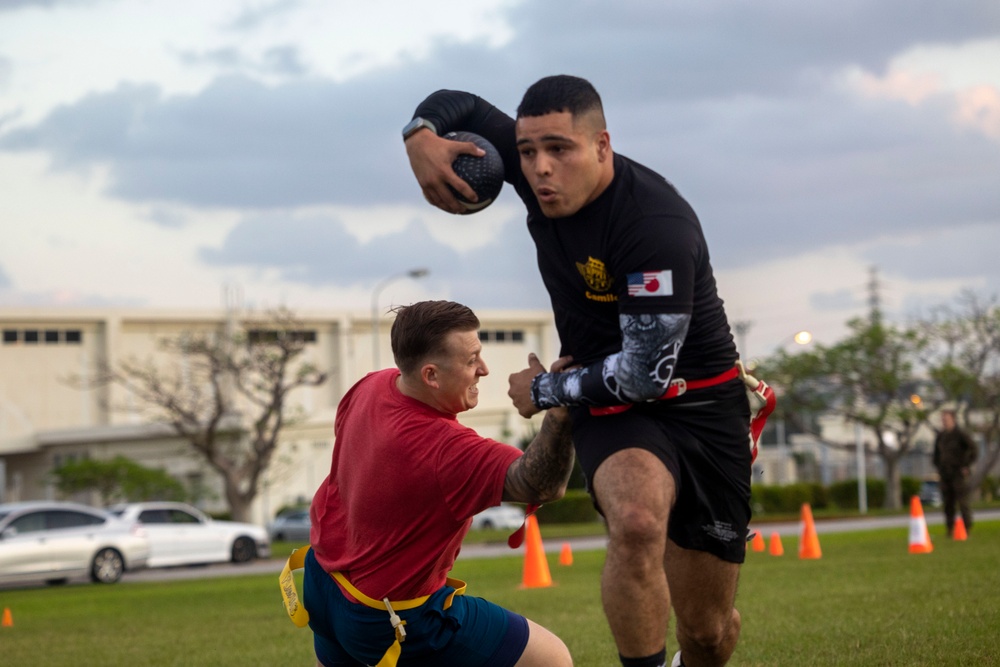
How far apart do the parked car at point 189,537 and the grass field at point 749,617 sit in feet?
27.5

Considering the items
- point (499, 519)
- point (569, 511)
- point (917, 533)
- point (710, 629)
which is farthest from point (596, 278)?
point (499, 519)

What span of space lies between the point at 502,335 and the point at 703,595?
69985mm

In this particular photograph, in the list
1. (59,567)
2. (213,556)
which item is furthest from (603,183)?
(213,556)

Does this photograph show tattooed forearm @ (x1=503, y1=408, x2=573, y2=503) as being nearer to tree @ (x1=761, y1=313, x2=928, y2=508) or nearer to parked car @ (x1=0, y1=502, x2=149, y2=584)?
parked car @ (x1=0, y1=502, x2=149, y2=584)

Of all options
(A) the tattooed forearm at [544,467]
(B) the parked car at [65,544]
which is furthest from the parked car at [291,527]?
(A) the tattooed forearm at [544,467]

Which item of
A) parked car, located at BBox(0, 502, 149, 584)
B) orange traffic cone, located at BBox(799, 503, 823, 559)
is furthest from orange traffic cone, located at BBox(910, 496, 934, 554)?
parked car, located at BBox(0, 502, 149, 584)

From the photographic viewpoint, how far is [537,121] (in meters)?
4.39

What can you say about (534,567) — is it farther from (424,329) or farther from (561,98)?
(561,98)

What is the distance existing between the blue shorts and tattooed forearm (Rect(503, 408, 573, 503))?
1.65 ft

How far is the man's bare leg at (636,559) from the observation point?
4340mm

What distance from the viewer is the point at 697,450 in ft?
15.6

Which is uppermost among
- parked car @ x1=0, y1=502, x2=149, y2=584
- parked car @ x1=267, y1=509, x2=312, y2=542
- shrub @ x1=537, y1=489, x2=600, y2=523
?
parked car @ x1=0, y1=502, x2=149, y2=584

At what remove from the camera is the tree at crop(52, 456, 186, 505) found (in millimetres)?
48406

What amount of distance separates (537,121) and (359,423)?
1273 millimetres
